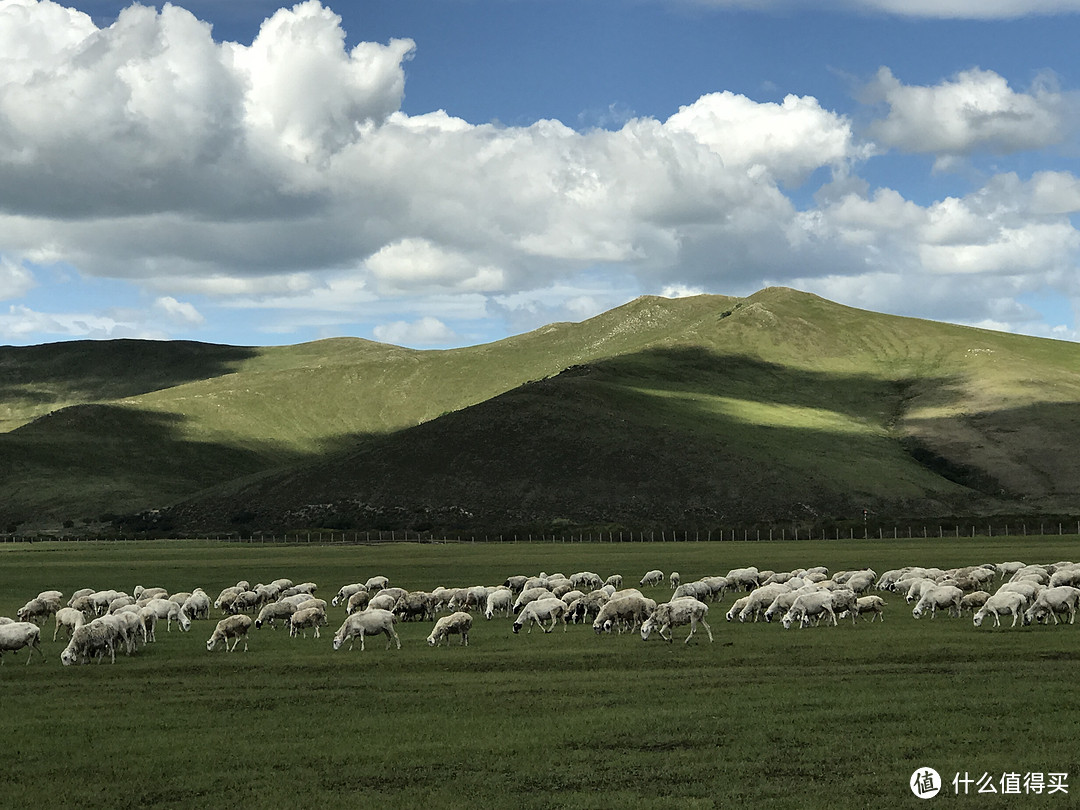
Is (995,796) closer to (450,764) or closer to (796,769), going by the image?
(796,769)

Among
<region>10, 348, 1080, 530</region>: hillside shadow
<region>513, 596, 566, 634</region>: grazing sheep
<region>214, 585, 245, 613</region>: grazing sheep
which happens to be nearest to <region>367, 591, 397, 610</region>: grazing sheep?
<region>513, 596, 566, 634</region>: grazing sheep

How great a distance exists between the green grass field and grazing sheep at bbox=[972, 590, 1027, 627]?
0.59 m

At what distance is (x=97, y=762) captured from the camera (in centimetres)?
1788

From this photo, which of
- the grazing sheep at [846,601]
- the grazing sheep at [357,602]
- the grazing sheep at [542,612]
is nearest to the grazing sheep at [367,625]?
the grazing sheep at [542,612]

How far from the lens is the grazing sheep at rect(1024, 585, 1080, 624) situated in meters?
31.3

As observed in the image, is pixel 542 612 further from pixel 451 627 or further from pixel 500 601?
pixel 500 601

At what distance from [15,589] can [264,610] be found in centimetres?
2491

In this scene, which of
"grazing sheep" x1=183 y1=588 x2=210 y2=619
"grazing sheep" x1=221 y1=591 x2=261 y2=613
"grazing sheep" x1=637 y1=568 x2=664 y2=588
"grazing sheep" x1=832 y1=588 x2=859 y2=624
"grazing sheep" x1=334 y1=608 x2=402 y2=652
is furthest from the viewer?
"grazing sheep" x1=637 y1=568 x2=664 y2=588

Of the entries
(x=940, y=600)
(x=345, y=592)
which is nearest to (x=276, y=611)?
(x=345, y=592)

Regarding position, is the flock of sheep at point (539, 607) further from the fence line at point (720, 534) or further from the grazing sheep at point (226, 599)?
the fence line at point (720, 534)

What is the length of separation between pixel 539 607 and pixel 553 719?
13995mm

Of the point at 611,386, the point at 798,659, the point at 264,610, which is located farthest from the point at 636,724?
the point at 611,386

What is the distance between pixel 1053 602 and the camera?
31.4 m

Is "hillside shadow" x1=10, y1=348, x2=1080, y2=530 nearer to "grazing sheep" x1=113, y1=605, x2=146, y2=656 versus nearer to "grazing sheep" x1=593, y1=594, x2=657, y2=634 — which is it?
"grazing sheep" x1=593, y1=594, x2=657, y2=634
